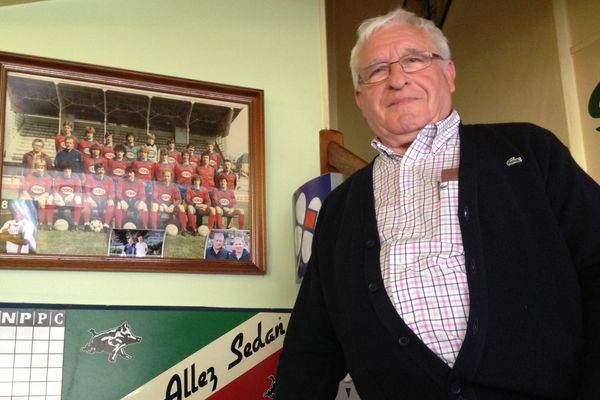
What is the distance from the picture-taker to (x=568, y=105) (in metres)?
2.35

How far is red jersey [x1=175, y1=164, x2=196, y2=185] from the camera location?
150 centimetres

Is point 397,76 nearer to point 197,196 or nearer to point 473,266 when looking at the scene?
point 473,266

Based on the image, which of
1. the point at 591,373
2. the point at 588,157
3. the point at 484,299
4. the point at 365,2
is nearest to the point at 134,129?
the point at 484,299

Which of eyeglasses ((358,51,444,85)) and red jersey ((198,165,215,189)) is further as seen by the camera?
red jersey ((198,165,215,189))

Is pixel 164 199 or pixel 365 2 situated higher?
pixel 365 2

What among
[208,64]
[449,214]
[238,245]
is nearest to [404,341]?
[449,214]

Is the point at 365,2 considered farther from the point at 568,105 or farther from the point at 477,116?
the point at 568,105

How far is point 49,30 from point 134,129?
1.09 feet

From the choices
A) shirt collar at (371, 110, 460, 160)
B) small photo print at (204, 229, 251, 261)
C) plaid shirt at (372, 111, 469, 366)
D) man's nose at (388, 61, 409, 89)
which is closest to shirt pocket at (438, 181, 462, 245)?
plaid shirt at (372, 111, 469, 366)

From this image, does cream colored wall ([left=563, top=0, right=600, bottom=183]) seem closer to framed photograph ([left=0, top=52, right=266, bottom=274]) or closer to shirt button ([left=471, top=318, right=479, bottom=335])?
framed photograph ([left=0, top=52, right=266, bottom=274])

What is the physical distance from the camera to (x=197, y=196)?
1.50m

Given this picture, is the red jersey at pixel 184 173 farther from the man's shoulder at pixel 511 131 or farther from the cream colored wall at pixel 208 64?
the man's shoulder at pixel 511 131

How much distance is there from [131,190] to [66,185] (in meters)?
0.15

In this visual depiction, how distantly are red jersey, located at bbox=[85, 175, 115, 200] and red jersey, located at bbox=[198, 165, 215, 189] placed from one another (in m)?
0.23
